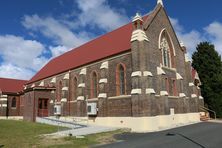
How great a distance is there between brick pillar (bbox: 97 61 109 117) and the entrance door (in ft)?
40.2

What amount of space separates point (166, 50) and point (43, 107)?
20.2 metres

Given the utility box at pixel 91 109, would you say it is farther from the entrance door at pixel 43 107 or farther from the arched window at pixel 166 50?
the entrance door at pixel 43 107

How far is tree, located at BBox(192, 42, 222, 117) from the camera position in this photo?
35.8 metres

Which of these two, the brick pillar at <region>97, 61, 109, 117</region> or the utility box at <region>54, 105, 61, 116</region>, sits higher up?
the brick pillar at <region>97, 61, 109, 117</region>

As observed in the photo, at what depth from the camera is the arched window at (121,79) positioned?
77.3ft

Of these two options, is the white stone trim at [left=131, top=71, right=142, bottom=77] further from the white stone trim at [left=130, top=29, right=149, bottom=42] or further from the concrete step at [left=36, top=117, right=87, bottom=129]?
the concrete step at [left=36, top=117, right=87, bottom=129]

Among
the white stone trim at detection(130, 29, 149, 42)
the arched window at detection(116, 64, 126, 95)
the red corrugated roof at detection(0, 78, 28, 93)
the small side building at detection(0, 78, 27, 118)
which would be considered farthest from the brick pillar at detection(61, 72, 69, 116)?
the red corrugated roof at detection(0, 78, 28, 93)

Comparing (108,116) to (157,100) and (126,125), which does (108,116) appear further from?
(157,100)

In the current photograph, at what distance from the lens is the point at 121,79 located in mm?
24062

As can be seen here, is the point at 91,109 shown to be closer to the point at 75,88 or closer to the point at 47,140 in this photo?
the point at 75,88

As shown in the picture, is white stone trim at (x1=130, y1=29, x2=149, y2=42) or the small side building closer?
white stone trim at (x1=130, y1=29, x2=149, y2=42)

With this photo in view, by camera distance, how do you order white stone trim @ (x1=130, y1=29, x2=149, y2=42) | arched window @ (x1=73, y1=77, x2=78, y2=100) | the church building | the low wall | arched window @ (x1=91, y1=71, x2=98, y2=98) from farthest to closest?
arched window @ (x1=73, y1=77, x2=78, y2=100)
arched window @ (x1=91, y1=71, x2=98, y2=98)
white stone trim @ (x1=130, y1=29, x2=149, y2=42)
the church building
the low wall

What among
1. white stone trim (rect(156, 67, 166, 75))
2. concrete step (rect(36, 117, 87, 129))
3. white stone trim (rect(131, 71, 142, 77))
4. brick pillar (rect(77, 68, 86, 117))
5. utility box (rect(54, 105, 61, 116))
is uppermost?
white stone trim (rect(156, 67, 166, 75))

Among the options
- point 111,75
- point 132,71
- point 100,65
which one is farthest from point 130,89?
point 100,65
